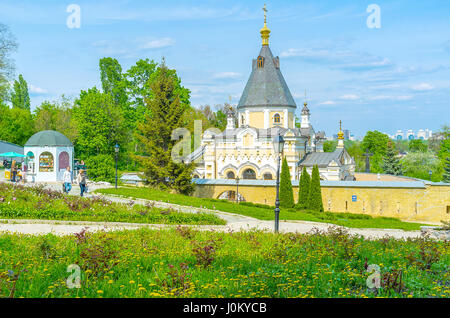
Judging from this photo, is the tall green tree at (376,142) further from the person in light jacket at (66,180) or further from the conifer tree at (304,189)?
the person in light jacket at (66,180)

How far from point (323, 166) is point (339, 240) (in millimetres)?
25356

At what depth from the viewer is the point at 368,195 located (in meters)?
26.0

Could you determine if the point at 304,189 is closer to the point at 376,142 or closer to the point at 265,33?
the point at 265,33

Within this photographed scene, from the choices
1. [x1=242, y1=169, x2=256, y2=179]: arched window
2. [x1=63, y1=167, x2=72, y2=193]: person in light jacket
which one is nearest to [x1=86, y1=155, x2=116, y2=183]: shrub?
[x1=242, y1=169, x2=256, y2=179]: arched window

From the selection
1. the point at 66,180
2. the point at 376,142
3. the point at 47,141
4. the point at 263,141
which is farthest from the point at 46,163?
the point at 376,142

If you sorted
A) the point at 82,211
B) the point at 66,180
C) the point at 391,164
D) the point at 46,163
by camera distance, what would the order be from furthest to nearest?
the point at 391,164, the point at 46,163, the point at 66,180, the point at 82,211

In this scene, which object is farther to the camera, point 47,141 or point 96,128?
point 96,128

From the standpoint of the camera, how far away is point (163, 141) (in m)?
24.0

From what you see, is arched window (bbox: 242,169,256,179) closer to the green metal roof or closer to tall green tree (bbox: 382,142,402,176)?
the green metal roof

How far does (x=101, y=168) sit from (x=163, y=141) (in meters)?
12.0

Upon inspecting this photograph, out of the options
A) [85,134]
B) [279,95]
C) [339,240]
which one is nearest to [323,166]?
[279,95]

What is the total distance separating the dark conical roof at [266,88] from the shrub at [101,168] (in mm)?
13695

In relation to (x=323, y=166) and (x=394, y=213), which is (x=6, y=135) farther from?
(x=394, y=213)

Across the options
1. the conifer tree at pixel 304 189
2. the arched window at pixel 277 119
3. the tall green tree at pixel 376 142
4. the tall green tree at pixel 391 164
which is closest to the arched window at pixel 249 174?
the arched window at pixel 277 119
